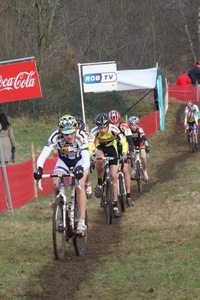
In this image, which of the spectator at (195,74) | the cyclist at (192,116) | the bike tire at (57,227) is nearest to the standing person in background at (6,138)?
the bike tire at (57,227)

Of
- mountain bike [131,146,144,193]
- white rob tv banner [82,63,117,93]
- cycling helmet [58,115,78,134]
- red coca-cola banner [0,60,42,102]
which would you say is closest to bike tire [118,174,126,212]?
red coca-cola banner [0,60,42,102]

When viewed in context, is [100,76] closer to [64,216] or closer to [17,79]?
[17,79]

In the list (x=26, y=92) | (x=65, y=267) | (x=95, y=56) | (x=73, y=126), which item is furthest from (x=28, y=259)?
(x=95, y=56)

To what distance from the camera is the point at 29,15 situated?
31.0 meters

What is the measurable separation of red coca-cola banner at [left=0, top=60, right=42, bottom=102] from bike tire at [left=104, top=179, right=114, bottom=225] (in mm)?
2433

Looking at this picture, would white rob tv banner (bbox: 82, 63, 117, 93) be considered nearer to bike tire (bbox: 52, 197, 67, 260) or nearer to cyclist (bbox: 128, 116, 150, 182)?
cyclist (bbox: 128, 116, 150, 182)

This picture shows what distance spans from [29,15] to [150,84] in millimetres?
8579

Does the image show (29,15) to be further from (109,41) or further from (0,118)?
(0,118)

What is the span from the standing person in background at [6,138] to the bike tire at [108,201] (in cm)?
406

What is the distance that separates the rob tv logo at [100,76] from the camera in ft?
68.7

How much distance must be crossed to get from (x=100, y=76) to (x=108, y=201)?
10.8 metres

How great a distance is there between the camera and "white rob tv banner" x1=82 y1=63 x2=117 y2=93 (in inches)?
820

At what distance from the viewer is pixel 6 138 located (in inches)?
563

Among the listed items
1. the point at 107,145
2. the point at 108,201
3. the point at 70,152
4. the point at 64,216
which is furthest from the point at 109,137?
the point at 64,216
